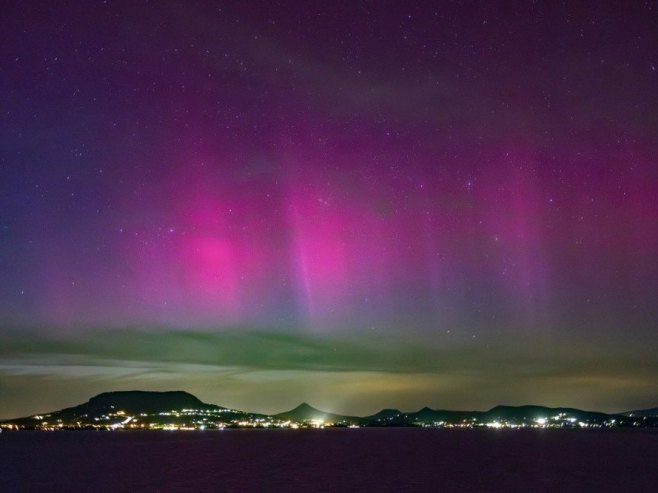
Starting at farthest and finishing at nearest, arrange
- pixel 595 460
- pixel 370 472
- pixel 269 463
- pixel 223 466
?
pixel 595 460
pixel 269 463
pixel 223 466
pixel 370 472

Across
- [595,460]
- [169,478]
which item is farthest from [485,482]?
[595,460]

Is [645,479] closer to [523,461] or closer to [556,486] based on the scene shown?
[556,486]

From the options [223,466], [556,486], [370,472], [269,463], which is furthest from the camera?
[269,463]

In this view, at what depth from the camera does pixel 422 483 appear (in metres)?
75.8

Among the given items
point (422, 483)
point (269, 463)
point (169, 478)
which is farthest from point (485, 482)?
point (269, 463)

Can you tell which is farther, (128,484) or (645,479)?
(645,479)

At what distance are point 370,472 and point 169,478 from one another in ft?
88.2

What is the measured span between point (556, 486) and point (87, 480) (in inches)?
2202

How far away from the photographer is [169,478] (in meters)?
81.4

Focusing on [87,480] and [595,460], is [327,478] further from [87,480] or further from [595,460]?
[595,460]

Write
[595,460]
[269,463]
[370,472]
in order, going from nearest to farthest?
[370,472] → [269,463] → [595,460]

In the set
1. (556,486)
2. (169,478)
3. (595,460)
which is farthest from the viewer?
(595,460)

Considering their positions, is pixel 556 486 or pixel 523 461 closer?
pixel 556 486

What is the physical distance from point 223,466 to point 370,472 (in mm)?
24373
